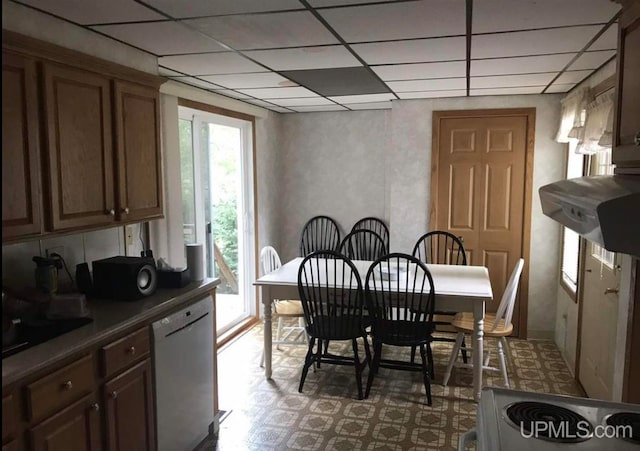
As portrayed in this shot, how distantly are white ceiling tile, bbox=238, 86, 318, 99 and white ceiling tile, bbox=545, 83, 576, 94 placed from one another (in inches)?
75.3

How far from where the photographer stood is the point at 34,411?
178 centimetres

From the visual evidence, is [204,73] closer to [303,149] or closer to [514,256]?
[303,149]

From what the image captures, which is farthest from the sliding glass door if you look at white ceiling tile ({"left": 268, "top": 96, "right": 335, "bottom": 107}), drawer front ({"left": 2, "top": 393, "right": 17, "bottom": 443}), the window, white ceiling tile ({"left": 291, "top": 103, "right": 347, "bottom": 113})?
the window

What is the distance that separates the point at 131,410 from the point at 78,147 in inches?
47.5

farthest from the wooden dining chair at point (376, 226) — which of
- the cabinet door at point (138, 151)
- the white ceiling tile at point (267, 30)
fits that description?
the white ceiling tile at point (267, 30)

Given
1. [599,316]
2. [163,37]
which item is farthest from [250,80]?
[599,316]

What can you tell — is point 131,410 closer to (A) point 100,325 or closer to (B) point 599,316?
(A) point 100,325

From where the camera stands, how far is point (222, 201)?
4684 mm

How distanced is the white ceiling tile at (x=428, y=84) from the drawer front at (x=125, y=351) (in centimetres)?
253

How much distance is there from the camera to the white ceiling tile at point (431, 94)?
4309 millimetres

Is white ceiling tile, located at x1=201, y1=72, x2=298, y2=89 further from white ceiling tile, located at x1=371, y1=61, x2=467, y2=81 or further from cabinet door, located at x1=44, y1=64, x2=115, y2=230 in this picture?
cabinet door, located at x1=44, y1=64, x2=115, y2=230

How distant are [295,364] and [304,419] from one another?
2.97ft

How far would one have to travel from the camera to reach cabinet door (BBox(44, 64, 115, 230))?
215 cm

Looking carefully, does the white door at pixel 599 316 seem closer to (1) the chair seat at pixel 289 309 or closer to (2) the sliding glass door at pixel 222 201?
(1) the chair seat at pixel 289 309
